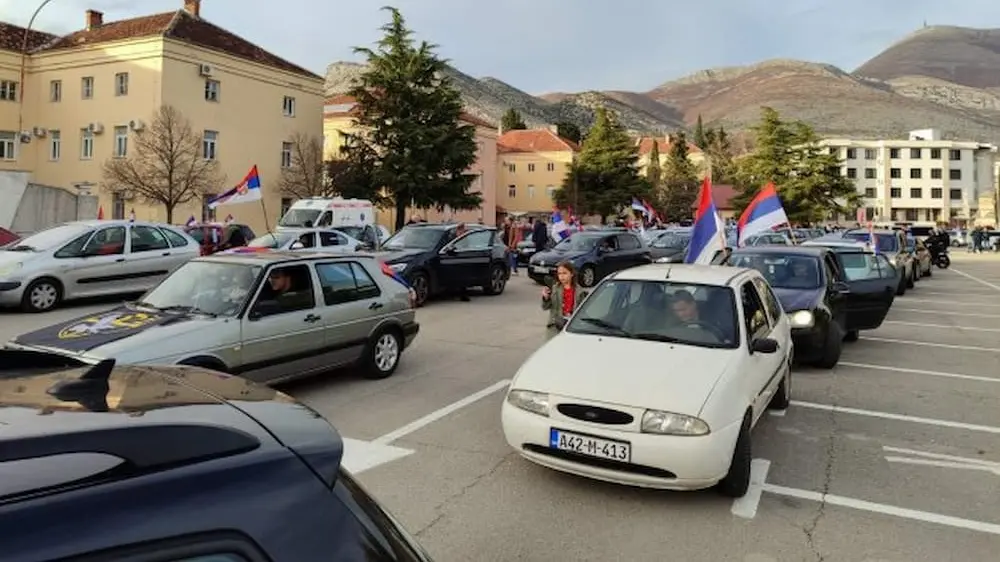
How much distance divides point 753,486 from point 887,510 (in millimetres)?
878

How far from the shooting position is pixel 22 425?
55.8 inches

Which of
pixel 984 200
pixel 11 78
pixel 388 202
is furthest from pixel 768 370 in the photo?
pixel 984 200

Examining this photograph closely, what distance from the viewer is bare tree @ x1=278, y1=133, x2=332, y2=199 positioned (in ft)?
137

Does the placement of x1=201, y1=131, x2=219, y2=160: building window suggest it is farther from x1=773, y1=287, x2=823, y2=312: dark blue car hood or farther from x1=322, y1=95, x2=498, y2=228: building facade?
x1=773, y1=287, x2=823, y2=312: dark blue car hood

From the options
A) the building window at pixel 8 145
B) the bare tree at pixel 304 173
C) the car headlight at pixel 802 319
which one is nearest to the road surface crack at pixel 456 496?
the car headlight at pixel 802 319

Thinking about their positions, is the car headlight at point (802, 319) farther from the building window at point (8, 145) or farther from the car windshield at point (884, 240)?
the building window at point (8, 145)

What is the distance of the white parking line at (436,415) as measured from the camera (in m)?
6.25

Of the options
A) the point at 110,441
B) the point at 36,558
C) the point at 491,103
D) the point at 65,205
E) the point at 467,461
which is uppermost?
the point at 491,103

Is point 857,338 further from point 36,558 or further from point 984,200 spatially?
point 984,200

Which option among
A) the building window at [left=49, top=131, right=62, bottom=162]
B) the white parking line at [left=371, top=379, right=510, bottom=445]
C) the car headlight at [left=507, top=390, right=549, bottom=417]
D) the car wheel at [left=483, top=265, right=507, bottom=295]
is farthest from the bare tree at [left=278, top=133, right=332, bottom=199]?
the car headlight at [left=507, top=390, right=549, bottom=417]

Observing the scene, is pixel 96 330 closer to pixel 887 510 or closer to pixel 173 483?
pixel 173 483

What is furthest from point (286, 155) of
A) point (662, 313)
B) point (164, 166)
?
point (662, 313)

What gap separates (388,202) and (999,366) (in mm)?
35712

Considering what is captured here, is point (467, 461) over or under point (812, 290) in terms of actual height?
under
